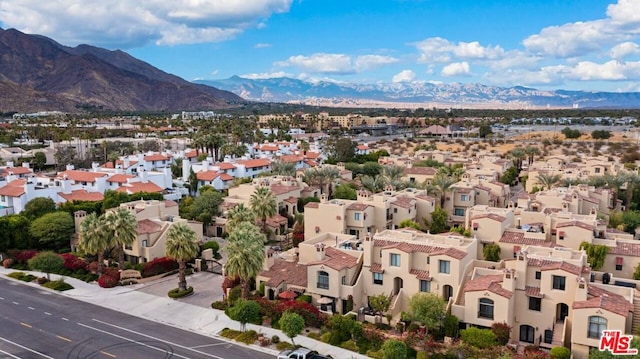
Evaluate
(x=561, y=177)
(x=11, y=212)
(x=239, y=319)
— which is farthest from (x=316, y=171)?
(x=239, y=319)

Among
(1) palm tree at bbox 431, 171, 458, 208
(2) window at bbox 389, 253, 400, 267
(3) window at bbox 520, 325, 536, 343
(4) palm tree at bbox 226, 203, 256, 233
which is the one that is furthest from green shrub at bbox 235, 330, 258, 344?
(1) palm tree at bbox 431, 171, 458, 208

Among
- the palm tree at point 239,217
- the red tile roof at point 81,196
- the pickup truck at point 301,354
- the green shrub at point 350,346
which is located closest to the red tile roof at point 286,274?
the green shrub at point 350,346

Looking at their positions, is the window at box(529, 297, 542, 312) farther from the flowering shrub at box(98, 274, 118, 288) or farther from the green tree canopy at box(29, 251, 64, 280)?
the green tree canopy at box(29, 251, 64, 280)

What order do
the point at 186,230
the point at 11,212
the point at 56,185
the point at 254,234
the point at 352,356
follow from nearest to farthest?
the point at 352,356, the point at 254,234, the point at 186,230, the point at 11,212, the point at 56,185

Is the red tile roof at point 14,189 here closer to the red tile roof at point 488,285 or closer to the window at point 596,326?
the red tile roof at point 488,285

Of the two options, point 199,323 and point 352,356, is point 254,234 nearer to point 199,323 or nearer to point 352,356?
point 199,323

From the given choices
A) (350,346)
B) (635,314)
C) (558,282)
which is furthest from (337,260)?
(635,314)
